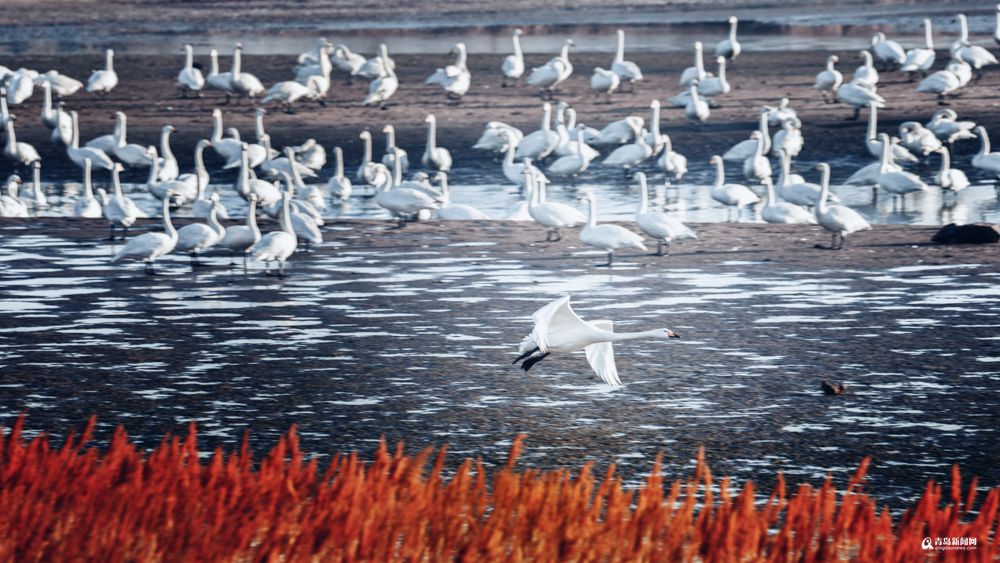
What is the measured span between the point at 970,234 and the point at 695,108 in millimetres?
13246

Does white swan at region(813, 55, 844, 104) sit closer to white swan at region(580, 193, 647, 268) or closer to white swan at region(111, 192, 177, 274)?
white swan at region(580, 193, 647, 268)

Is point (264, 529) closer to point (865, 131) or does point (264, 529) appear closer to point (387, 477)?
point (387, 477)

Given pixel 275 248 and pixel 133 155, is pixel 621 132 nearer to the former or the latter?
pixel 133 155

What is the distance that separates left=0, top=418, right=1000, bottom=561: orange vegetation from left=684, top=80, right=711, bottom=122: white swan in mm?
24707

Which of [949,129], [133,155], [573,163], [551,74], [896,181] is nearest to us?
[896,181]

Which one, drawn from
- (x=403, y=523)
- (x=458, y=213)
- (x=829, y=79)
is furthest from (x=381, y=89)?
(x=403, y=523)

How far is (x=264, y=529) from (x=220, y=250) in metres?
13.0

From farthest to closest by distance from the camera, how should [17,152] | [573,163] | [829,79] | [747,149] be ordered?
1. [829,79]
2. [17,152]
3. [747,149]
4. [573,163]

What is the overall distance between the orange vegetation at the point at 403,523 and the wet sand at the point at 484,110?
2036 cm

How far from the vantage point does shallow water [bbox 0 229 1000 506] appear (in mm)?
10828

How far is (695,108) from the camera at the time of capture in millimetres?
31984

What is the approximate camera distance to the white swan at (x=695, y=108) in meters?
32.0

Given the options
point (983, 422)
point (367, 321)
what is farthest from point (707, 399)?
point (367, 321)

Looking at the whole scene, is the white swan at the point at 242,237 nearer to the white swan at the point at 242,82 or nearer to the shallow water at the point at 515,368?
the shallow water at the point at 515,368
